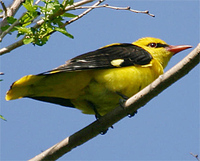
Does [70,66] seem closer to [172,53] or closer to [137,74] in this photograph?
[137,74]

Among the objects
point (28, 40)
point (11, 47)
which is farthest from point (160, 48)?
point (11, 47)

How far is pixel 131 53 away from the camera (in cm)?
494

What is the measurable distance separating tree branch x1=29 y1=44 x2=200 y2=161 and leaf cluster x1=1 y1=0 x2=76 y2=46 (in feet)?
3.01

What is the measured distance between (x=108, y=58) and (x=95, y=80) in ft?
1.08

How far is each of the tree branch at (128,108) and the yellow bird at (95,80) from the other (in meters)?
0.53

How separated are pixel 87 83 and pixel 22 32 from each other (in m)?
1.38

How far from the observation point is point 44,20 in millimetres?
3346

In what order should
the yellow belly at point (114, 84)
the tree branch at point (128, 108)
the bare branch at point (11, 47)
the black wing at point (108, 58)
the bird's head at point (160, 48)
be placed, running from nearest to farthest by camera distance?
the bare branch at point (11, 47), the tree branch at point (128, 108), the black wing at point (108, 58), the yellow belly at point (114, 84), the bird's head at point (160, 48)

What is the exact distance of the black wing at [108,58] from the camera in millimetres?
4281

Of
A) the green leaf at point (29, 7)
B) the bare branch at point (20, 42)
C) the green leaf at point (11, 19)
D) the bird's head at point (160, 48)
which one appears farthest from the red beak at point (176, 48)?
the green leaf at point (11, 19)

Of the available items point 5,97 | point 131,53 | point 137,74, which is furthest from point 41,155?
point 131,53

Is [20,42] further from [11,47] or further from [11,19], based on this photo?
[11,19]

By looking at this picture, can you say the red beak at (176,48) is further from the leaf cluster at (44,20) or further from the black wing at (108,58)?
the leaf cluster at (44,20)

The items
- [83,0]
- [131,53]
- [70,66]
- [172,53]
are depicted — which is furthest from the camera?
[172,53]
